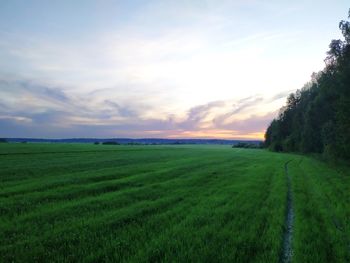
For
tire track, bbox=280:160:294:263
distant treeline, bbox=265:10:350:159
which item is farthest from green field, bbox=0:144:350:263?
distant treeline, bbox=265:10:350:159

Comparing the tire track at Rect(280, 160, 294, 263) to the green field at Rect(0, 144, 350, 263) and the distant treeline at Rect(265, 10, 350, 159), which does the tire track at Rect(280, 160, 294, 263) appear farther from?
the distant treeline at Rect(265, 10, 350, 159)

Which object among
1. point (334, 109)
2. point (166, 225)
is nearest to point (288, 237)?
point (166, 225)

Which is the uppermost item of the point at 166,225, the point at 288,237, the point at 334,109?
the point at 334,109

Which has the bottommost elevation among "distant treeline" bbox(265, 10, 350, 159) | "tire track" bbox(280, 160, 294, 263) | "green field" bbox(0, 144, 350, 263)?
"tire track" bbox(280, 160, 294, 263)

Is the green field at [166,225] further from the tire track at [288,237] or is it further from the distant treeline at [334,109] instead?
the distant treeline at [334,109]

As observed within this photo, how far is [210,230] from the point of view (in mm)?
11523

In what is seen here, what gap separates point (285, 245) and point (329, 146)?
144ft

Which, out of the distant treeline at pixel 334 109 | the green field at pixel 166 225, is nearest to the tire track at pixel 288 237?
the green field at pixel 166 225

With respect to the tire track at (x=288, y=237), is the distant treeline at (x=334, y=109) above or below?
above

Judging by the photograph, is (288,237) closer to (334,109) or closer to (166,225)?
Answer: (166,225)

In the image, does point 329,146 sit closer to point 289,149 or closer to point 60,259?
point 60,259

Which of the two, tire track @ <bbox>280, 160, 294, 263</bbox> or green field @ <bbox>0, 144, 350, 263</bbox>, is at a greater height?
green field @ <bbox>0, 144, 350, 263</bbox>

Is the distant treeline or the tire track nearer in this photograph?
the tire track

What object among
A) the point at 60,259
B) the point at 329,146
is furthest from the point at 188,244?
the point at 329,146
